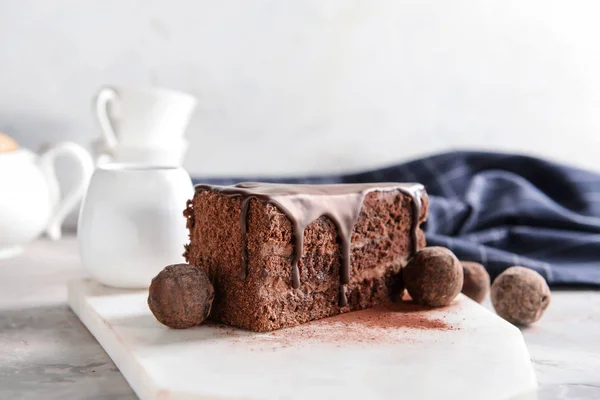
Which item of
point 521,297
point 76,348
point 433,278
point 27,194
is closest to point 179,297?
point 76,348

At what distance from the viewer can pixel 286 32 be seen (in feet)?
8.84

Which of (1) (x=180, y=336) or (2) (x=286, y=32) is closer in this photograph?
(1) (x=180, y=336)

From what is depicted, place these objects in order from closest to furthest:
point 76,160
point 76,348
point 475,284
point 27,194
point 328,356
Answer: point 328,356 < point 76,348 < point 475,284 < point 27,194 < point 76,160

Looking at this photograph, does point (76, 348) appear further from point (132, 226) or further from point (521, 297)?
point (521, 297)

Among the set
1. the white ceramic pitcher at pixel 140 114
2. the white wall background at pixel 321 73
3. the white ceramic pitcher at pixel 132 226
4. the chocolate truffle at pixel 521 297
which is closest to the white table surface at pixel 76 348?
the chocolate truffle at pixel 521 297

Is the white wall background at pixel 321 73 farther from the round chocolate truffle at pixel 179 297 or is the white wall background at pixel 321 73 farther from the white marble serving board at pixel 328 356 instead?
the round chocolate truffle at pixel 179 297

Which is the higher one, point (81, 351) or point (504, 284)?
point (504, 284)

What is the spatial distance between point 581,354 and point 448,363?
34cm

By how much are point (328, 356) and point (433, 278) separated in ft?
1.29

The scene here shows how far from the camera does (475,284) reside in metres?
1.65

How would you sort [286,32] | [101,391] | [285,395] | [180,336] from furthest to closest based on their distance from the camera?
[286,32], [180,336], [101,391], [285,395]

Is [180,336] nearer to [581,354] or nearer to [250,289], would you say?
[250,289]

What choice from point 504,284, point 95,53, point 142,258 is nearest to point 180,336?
point 142,258

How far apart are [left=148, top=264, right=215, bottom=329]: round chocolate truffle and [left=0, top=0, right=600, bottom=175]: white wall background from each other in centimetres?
141
